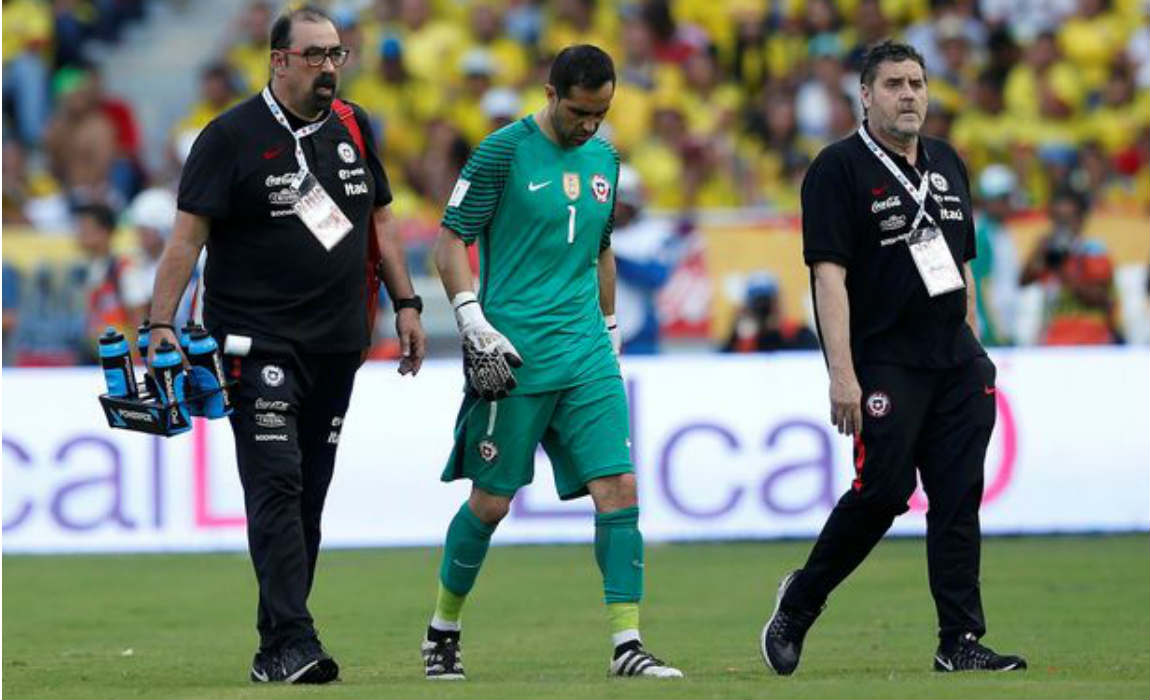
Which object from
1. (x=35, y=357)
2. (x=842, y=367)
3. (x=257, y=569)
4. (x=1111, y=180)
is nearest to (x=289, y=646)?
(x=257, y=569)

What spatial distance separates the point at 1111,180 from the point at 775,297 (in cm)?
439

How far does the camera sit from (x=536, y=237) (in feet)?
31.1

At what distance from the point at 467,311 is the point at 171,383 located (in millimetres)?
1075

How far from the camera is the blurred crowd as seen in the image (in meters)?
21.2

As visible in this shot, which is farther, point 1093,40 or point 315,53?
point 1093,40

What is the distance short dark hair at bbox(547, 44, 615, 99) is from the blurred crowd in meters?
10.1

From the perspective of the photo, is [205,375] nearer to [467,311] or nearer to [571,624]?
[467,311]

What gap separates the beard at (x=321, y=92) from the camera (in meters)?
9.37

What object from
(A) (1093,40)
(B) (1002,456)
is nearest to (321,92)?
(B) (1002,456)

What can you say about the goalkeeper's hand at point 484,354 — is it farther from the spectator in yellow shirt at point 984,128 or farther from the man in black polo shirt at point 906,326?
the spectator in yellow shirt at point 984,128

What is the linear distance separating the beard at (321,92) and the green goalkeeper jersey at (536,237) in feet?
1.80

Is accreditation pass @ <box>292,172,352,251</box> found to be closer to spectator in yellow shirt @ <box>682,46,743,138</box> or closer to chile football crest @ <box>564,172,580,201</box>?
chile football crest @ <box>564,172,580,201</box>

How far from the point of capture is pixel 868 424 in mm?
9414

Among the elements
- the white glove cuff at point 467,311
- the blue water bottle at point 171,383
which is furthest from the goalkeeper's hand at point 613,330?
the blue water bottle at point 171,383
